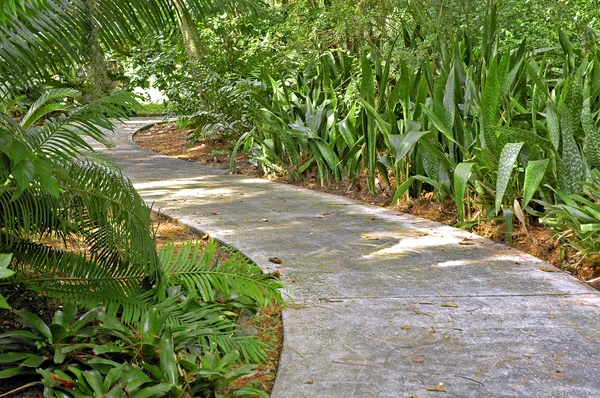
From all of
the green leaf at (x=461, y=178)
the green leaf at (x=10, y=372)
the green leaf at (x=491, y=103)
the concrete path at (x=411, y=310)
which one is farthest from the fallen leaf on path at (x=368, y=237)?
the green leaf at (x=10, y=372)

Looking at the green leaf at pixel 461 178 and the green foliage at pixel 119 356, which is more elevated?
the green leaf at pixel 461 178

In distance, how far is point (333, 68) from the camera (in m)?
7.89

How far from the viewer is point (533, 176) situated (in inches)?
174

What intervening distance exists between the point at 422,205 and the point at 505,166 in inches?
54.7

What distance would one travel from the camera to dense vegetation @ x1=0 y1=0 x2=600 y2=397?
2.77m

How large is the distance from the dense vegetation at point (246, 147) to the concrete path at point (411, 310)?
29cm

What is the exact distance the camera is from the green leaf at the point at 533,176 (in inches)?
173

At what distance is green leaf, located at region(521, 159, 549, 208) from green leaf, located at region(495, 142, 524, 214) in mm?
109

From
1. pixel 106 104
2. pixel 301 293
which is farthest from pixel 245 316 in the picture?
pixel 106 104

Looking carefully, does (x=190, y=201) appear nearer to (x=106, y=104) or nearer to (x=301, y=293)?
(x=301, y=293)

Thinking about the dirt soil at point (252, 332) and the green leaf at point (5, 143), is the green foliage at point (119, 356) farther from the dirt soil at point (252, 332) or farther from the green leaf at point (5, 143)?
the green leaf at point (5, 143)

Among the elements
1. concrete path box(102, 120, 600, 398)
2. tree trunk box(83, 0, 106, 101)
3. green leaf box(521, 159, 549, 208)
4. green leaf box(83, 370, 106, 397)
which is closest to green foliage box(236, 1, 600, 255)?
green leaf box(521, 159, 549, 208)

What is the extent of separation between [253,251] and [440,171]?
5.62 ft

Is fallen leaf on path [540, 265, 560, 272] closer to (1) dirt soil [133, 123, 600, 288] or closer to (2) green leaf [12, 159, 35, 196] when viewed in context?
(1) dirt soil [133, 123, 600, 288]
